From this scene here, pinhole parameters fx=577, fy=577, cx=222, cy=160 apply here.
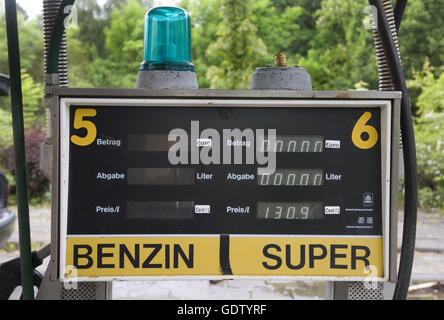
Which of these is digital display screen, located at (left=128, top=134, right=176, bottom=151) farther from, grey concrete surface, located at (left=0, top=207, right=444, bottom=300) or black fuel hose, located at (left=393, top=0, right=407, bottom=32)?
grey concrete surface, located at (left=0, top=207, right=444, bottom=300)

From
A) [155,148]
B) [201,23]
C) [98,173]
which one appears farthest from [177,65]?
[201,23]

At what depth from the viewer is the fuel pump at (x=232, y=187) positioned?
59.1 inches

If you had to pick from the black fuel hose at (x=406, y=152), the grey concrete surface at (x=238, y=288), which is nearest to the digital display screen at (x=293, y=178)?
the black fuel hose at (x=406, y=152)

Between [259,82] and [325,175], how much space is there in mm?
307

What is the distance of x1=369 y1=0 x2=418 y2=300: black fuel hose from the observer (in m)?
1.50

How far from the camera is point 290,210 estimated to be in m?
1.53

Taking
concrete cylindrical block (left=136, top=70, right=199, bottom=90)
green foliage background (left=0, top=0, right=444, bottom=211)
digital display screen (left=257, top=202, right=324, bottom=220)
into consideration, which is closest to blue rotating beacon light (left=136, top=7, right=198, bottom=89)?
concrete cylindrical block (left=136, top=70, right=199, bottom=90)

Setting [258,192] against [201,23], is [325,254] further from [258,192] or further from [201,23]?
[201,23]

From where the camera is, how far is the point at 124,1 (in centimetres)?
2209

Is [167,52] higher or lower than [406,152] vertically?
higher

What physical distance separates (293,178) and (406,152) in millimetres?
309

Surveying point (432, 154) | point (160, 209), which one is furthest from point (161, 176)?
point (432, 154)

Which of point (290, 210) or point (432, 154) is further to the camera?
point (432, 154)

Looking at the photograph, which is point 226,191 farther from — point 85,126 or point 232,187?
point 85,126
